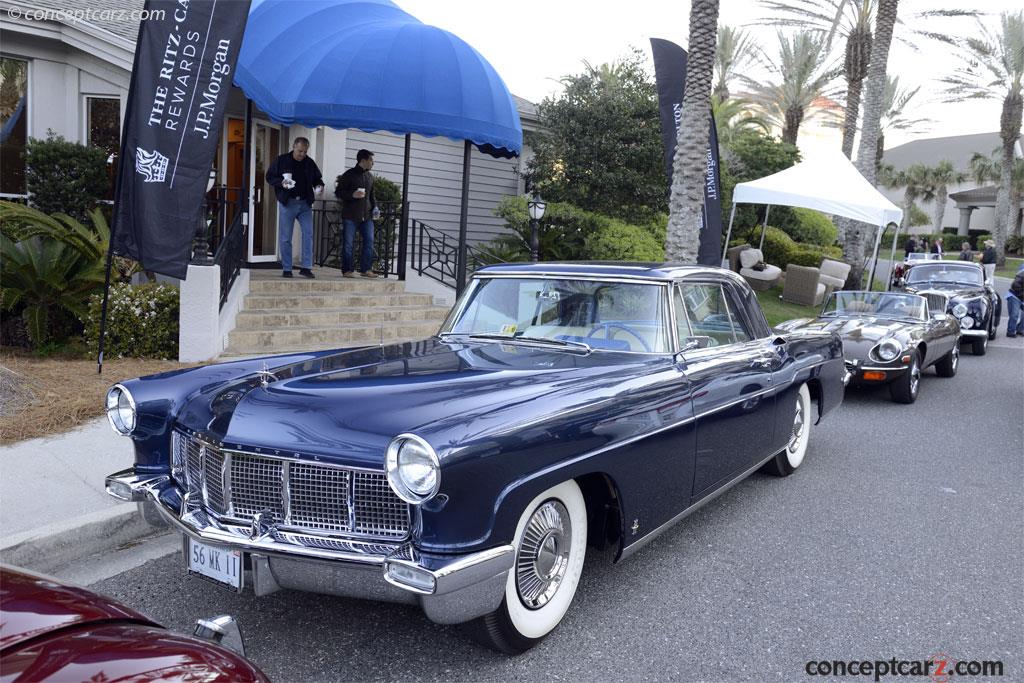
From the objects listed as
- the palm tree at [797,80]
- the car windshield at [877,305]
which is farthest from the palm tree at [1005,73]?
the car windshield at [877,305]

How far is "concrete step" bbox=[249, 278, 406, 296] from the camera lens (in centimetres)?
1039

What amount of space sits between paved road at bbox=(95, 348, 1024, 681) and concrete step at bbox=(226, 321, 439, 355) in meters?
4.99

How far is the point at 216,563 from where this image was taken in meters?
3.08

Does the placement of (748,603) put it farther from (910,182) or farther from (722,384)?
(910,182)

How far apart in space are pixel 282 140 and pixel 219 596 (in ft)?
37.4

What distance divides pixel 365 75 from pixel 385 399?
8.03 m

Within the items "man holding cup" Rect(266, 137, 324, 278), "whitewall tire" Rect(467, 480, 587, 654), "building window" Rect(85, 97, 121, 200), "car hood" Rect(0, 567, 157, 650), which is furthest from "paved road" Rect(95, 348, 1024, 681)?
Answer: "building window" Rect(85, 97, 121, 200)

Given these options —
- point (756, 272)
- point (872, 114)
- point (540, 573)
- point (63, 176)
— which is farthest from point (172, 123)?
point (872, 114)

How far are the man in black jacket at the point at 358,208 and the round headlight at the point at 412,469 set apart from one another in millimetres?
9205

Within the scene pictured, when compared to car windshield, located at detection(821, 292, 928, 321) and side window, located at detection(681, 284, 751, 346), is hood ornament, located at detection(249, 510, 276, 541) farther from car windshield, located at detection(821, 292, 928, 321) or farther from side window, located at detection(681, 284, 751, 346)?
car windshield, located at detection(821, 292, 928, 321)

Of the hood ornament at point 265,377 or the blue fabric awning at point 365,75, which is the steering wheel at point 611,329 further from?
the blue fabric awning at point 365,75

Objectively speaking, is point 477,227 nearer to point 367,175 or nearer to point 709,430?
point 367,175

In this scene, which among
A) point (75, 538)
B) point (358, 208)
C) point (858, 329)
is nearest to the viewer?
point (75, 538)

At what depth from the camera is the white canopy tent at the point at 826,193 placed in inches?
555
